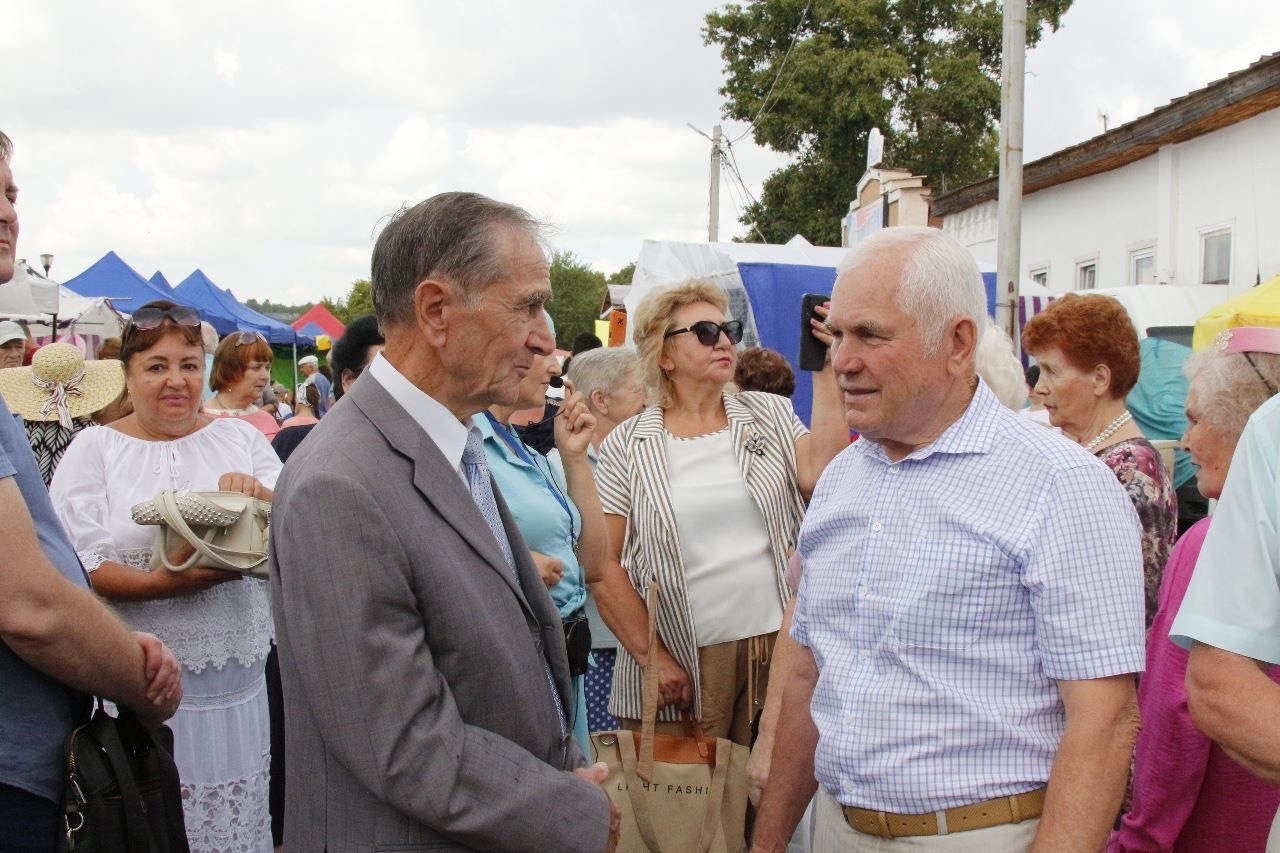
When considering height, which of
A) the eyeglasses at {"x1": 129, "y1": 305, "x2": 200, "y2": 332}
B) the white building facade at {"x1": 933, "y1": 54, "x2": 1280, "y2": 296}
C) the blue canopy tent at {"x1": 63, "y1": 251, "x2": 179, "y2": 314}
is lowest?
the eyeglasses at {"x1": 129, "y1": 305, "x2": 200, "y2": 332}

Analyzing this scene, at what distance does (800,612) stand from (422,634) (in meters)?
1.00

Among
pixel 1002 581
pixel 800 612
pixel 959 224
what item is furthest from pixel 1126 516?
pixel 959 224

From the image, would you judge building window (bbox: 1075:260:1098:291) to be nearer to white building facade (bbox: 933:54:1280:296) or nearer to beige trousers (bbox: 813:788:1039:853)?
white building facade (bbox: 933:54:1280:296)

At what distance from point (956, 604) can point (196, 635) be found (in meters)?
2.48

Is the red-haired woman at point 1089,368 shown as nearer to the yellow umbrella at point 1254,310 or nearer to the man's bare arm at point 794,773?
the yellow umbrella at point 1254,310

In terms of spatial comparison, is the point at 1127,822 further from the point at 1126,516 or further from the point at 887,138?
the point at 887,138

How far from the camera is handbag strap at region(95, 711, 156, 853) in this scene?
7.02ft

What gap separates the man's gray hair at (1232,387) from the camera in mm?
2523

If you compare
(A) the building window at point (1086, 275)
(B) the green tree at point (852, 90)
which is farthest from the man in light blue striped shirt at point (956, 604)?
(B) the green tree at point (852, 90)

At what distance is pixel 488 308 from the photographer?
204 cm

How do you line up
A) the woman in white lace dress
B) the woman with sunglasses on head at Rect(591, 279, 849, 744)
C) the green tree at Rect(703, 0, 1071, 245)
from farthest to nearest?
1. the green tree at Rect(703, 0, 1071, 245)
2. the woman with sunglasses on head at Rect(591, 279, 849, 744)
3. the woman in white lace dress

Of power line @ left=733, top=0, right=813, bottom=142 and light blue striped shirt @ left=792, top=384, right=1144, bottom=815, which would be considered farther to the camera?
power line @ left=733, top=0, right=813, bottom=142

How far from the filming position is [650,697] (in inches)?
134

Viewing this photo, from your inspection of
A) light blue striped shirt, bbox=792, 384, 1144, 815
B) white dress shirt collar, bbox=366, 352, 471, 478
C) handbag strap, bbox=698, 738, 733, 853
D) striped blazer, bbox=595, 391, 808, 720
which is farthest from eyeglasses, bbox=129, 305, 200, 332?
light blue striped shirt, bbox=792, 384, 1144, 815
